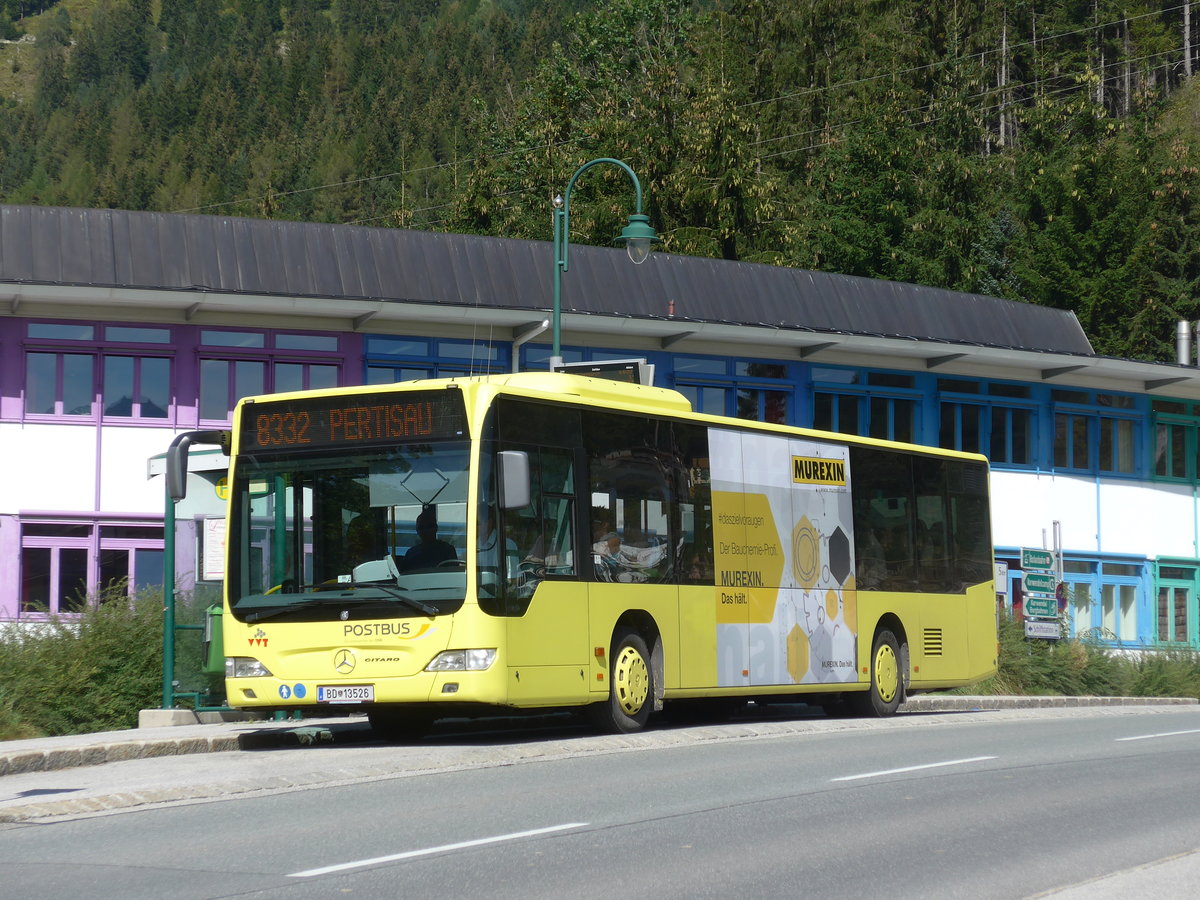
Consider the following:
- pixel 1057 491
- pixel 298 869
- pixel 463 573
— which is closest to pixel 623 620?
pixel 463 573

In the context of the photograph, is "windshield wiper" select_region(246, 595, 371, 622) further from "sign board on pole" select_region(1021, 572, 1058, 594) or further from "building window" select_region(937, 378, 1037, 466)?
"building window" select_region(937, 378, 1037, 466)

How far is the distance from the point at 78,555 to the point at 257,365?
4481 mm

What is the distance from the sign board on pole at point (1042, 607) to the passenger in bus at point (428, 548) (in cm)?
1801

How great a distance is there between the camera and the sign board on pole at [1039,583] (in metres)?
30.0

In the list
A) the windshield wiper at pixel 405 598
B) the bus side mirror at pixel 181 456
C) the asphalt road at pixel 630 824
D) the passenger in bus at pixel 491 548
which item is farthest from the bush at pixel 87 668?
the passenger in bus at pixel 491 548

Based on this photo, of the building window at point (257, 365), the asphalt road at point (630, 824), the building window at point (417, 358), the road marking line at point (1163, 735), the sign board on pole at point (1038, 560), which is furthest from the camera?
the building window at point (417, 358)

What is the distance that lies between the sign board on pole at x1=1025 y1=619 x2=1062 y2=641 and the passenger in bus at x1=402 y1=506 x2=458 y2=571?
1762 cm

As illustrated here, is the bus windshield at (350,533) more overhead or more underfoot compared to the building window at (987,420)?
more underfoot

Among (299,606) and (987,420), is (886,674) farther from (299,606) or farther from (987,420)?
(987,420)

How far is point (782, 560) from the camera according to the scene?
18.4 metres

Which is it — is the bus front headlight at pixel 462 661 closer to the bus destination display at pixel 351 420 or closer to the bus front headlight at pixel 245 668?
the bus front headlight at pixel 245 668

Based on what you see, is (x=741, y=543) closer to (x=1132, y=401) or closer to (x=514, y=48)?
(x=1132, y=401)

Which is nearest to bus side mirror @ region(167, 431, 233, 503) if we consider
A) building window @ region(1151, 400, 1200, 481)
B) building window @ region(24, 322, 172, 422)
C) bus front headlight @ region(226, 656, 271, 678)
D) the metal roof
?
bus front headlight @ region(226, 656, 271, 678)

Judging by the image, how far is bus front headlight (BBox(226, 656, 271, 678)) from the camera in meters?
14.4
